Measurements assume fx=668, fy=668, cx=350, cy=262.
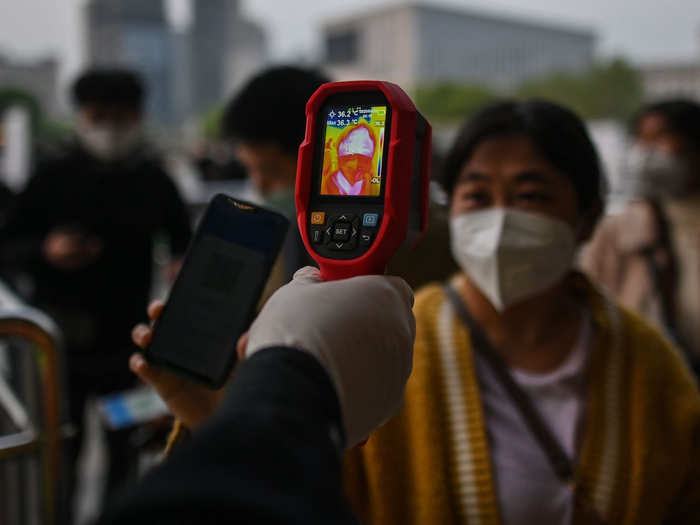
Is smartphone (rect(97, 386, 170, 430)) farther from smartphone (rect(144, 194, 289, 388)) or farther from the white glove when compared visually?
the white glove

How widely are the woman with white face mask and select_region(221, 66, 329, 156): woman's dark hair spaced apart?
26cm

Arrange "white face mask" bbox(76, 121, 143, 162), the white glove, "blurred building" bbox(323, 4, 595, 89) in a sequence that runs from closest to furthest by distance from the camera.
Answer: the white glove, "blurred building" bbox(323, 4, 595, 89), "white face mask" bbox(76, 121, 143, 162)

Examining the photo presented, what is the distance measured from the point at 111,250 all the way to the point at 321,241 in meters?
1.66

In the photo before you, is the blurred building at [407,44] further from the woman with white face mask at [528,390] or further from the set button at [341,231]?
the woman with white face mask at [528,390]

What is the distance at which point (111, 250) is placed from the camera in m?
1.93

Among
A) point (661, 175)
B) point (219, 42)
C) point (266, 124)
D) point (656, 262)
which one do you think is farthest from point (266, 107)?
point (661, 175)

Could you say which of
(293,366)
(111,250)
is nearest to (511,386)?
(293,366)

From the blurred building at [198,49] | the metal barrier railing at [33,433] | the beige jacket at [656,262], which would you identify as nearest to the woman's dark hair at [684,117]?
the beige jacket at [656,262]

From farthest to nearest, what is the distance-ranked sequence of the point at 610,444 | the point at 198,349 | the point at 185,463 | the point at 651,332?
1. the point at 651,332
2. the point at 610,444
3. the point at 198,349
4. the point at 185,463

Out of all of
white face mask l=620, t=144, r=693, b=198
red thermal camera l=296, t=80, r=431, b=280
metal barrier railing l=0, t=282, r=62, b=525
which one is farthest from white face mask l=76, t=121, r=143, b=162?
red thermal camera l=296, t=80, r=431, b=280

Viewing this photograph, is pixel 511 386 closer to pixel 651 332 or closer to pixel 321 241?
pixel 651 332

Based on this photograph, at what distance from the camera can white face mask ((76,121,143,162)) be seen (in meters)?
2.03

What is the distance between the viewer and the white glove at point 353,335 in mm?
367

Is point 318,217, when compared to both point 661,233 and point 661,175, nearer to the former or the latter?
point 661,233
